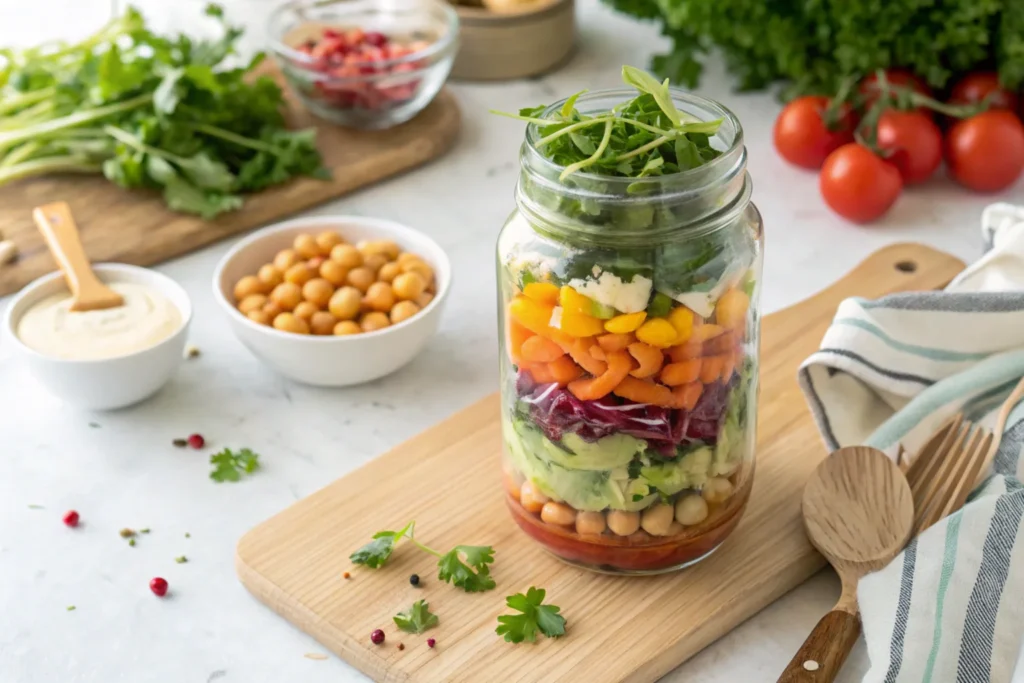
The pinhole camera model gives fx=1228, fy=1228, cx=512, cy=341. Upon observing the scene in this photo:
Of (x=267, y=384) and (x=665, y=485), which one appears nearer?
(x=665, y=485)

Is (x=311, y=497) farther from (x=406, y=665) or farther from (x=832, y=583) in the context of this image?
(x=832, y=583)

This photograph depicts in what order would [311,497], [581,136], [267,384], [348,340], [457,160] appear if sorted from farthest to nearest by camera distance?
[457,160]
[267,384]
[348,340]
[311,497]
[581,136]

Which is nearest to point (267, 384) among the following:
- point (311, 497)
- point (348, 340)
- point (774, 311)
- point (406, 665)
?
point (348, 340)

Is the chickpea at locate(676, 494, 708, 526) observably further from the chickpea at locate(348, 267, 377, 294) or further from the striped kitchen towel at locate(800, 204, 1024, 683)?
the chickpea at locate(348, 267, 377, 294)

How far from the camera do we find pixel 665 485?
1197 millimetres

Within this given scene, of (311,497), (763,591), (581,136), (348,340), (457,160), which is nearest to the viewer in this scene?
(581,136)

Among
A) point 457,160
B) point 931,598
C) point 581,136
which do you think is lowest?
point 457,160

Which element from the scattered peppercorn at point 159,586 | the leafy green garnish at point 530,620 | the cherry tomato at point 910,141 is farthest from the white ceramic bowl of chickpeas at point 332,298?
the cherry tomato at point 910,141

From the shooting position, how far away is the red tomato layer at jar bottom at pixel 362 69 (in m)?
2.08

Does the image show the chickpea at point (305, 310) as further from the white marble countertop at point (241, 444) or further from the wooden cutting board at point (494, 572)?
the wooden cutting board at point (494, 572)

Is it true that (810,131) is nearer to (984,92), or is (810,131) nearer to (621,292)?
(984,92)

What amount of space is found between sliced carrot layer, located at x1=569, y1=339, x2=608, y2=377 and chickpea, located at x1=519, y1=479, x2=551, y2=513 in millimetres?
189

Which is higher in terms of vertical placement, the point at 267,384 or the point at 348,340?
the point at 348,340

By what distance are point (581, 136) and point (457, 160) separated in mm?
1081
